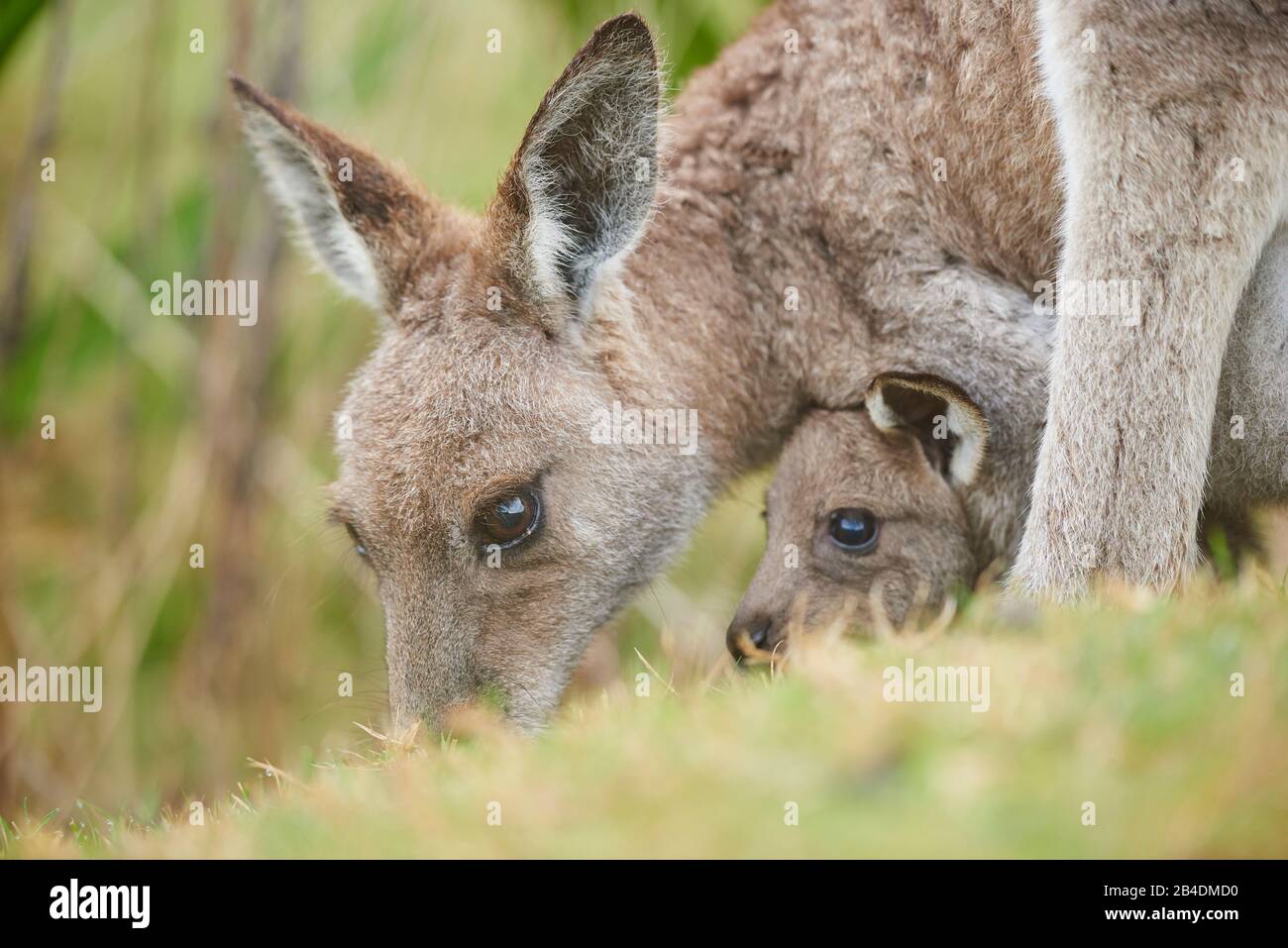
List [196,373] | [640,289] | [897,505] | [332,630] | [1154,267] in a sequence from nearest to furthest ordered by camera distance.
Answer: [1154,267] < [897,505] < [640,289] < [196,373] < [332,630]

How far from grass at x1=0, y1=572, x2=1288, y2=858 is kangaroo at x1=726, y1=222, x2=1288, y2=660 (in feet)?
4.46

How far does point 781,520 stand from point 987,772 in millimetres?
2670

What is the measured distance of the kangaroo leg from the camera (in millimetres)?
4008

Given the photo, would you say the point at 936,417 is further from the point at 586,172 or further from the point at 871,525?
the point at 586,172

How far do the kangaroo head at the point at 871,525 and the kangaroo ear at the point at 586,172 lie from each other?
1.10 meters

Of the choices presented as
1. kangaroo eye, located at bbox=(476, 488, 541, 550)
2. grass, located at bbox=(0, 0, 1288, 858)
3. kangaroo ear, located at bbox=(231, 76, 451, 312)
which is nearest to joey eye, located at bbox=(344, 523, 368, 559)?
grass, located at bbox=(0, 0, 1288, 858)

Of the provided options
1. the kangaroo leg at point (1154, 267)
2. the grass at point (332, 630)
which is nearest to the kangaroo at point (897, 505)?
the grass at point (332, 630)

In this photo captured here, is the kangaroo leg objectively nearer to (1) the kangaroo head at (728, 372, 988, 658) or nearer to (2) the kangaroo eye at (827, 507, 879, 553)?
(1) the kangaroo head at (728, 372, 988, 658)

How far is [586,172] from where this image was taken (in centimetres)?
489

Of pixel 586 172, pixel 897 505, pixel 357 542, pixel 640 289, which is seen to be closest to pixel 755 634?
pixel 897 505

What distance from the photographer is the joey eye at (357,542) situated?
503 cm

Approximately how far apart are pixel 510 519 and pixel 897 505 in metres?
1.43

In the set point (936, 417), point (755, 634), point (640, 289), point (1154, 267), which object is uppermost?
point (640, 289)

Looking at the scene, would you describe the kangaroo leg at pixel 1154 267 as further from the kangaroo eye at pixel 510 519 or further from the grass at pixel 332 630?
the kangaroo eye at pixel 510 519
